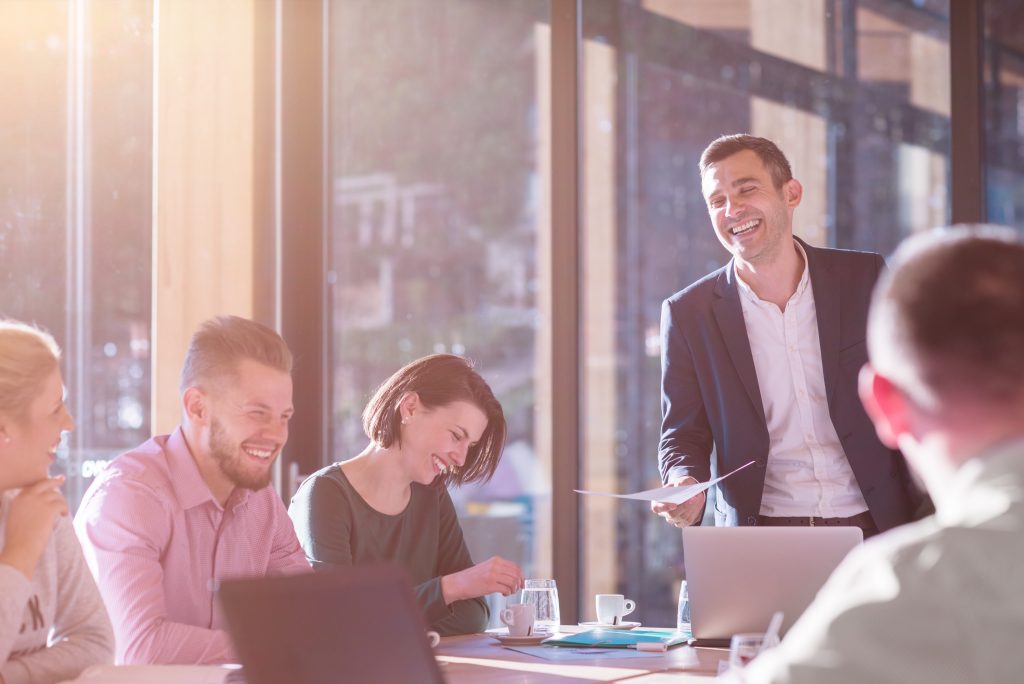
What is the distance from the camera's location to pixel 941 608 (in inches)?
37.9

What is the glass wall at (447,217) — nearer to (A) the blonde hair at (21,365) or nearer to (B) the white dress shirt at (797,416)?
(B) the white dress shirt at (797,416)

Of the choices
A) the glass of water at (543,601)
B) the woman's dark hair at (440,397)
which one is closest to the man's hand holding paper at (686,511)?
the glass of water at (543,601)

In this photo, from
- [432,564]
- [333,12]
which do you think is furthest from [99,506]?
[333,12]

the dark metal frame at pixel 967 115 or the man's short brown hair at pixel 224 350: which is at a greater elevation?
the dark metal frame at pixel 967 115

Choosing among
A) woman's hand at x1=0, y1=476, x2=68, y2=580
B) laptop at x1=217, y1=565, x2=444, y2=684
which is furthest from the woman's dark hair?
laptop at x1=217, y1=565, x2=444, y2=684

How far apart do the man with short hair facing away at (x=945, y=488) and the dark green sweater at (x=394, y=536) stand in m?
1.86

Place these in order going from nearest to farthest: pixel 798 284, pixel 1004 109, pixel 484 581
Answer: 1. pixel 484 581
2. pixel 798 284
3. pixel 1004 109

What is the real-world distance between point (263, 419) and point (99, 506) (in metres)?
0.39

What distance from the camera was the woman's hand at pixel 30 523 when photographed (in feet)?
6.81

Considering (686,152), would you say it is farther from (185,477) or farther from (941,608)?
(941,608)

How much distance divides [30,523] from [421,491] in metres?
1.26

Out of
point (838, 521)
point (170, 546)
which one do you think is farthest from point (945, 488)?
point (838, 521)

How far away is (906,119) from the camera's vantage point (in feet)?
18.0

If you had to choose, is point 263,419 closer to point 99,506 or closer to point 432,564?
point 99,506
